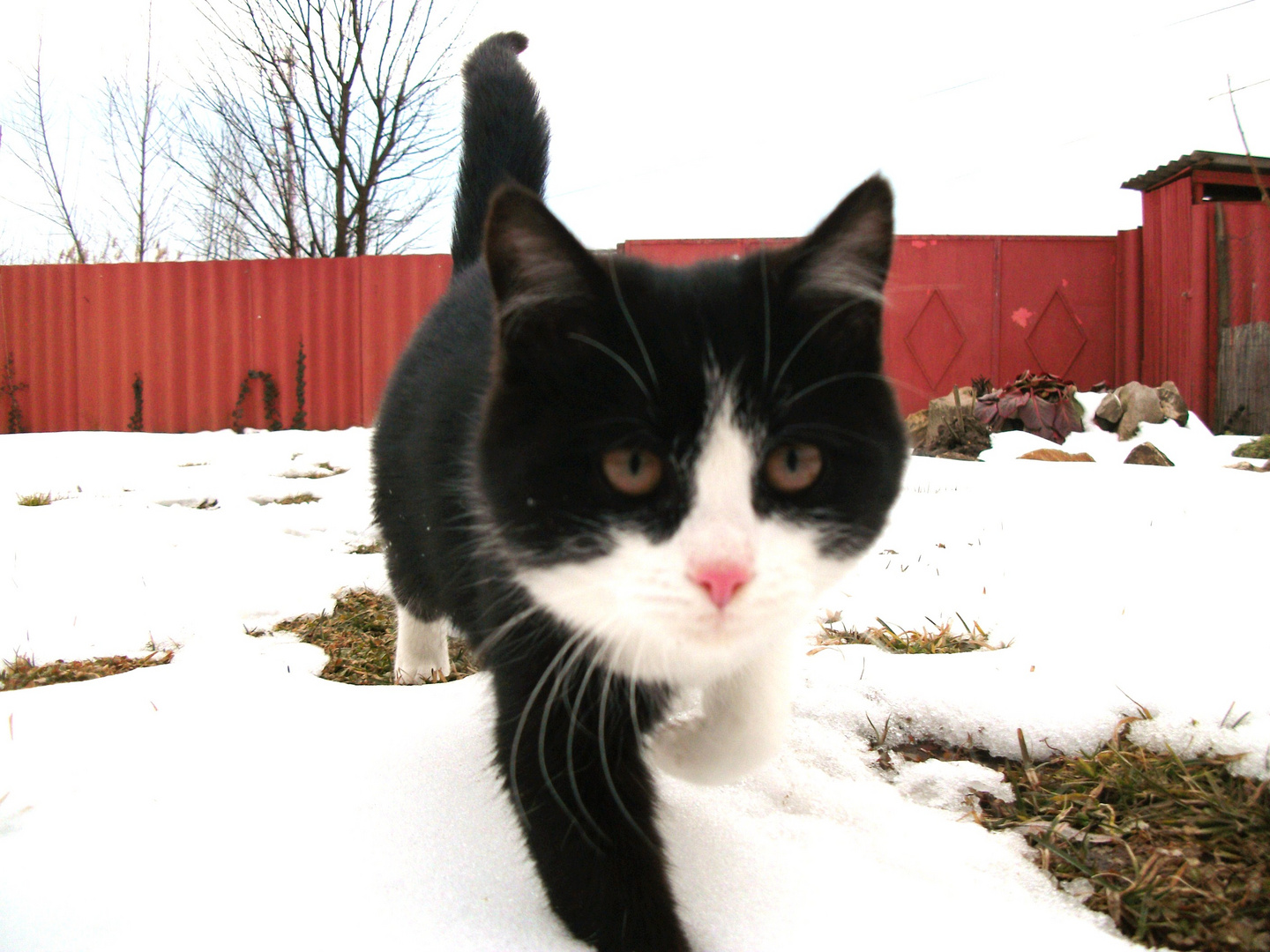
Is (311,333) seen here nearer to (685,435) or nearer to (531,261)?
(531,261)

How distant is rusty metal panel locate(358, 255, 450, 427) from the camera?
760 centimetres

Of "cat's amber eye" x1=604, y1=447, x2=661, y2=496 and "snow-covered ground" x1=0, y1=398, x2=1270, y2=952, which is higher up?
"cat's amber eye" x1=604, y1=447, x2=661, y2=496

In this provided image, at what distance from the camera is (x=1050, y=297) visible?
24.8 ft

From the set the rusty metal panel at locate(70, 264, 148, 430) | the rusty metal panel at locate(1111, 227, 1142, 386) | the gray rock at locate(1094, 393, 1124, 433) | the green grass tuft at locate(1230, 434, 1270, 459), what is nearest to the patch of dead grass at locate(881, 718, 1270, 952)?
the green grass tuft at locate(1230, 434, 1270, 459)

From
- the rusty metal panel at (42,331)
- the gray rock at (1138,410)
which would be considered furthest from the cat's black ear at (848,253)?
the rusty metal panel at (42,331)

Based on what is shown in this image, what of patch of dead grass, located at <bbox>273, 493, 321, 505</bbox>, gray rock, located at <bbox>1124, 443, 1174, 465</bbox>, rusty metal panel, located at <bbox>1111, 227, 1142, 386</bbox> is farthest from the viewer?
rusty metal panel, located at <bbox>1111, 227, 1142, 386</bbox>

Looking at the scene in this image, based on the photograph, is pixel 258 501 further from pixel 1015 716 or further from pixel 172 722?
pixel 1015 716

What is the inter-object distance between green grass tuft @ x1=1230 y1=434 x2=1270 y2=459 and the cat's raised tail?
5029 millimetres

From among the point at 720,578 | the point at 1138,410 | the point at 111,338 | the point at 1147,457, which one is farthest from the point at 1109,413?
the point at 111,338

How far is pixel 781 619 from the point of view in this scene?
3.04 ft

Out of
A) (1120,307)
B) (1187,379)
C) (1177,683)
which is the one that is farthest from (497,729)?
(1120,307)

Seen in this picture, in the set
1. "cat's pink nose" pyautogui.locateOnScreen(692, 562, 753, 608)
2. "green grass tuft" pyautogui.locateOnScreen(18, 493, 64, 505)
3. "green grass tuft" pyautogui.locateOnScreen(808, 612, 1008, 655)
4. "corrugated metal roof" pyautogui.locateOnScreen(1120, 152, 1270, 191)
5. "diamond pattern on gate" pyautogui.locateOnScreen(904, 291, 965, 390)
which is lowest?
"green grass tuft" pyautogui.locateOnScreen(808, 612, 1008, 655)

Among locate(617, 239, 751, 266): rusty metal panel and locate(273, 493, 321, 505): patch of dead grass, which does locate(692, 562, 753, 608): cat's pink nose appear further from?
locate(617, 239, 751, 266): rusty metal panel

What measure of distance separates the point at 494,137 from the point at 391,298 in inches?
245
